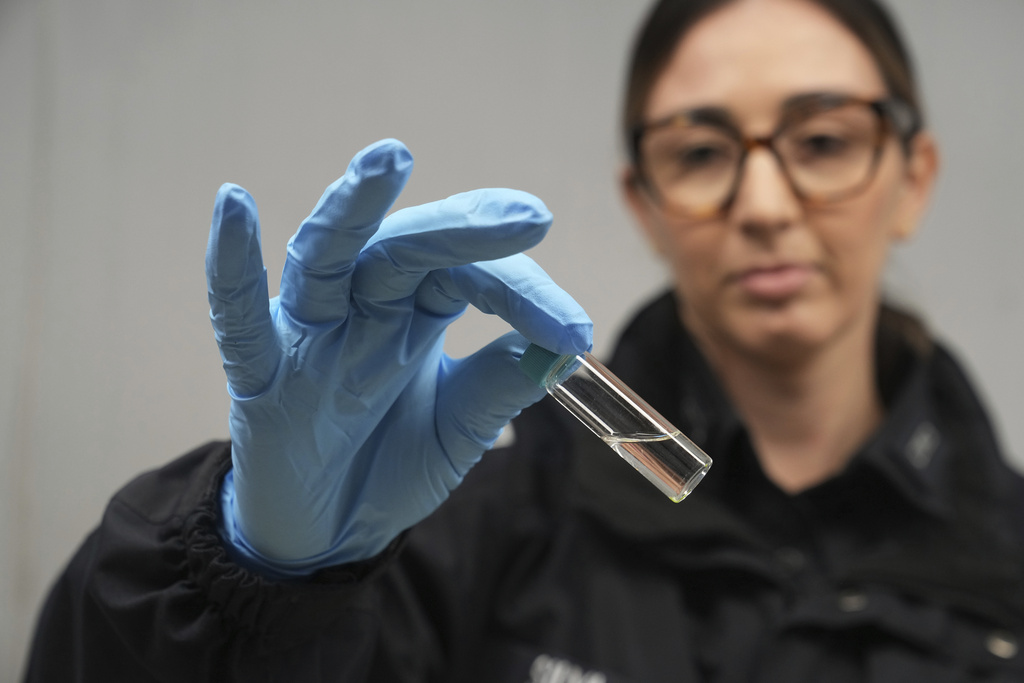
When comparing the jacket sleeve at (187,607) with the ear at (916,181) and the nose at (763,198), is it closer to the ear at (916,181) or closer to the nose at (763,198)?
the nose at (763,198)

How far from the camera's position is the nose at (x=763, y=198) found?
90 centimetres

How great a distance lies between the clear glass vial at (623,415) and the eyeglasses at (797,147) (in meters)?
0.50

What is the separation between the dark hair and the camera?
39.9 inches

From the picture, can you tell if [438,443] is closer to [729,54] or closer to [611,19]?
[729,54]

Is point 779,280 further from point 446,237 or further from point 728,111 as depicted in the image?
point 446,237

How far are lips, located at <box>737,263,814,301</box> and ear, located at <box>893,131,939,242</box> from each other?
0.78ft

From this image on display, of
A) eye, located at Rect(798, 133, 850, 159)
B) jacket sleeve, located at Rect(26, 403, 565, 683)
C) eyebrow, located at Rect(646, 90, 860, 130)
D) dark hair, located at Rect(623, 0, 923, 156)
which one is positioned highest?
dark hair, located at Rect(623, 0, 923, 156)

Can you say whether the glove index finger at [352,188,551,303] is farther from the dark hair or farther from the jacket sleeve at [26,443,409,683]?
the dark hair

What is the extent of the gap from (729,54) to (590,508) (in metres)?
0.58

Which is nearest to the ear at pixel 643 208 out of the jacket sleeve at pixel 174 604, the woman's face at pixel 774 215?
the woman's face at pixel 774 215

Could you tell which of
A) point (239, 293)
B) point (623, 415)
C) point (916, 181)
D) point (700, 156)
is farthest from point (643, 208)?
point (239, 293)

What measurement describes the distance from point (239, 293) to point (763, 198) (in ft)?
2.17

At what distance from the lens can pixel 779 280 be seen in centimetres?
92

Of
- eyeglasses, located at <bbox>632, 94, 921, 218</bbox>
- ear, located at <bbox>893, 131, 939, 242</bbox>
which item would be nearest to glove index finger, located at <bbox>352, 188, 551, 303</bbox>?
eyeglasses, located at <bbox>632, 94, 921, 218</bbox>
